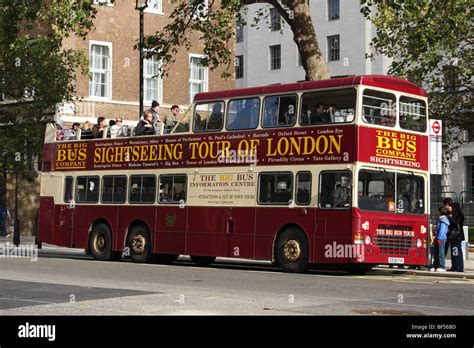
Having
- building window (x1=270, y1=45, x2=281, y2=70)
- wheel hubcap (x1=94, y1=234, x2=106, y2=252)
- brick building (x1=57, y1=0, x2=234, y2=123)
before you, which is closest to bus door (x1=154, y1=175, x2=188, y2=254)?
wheel hubcap (x1=94, y1=234, x2=106, y2=252)

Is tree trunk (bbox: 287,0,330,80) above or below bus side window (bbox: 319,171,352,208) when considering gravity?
above

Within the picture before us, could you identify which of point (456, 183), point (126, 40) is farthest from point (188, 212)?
point (456, 183)

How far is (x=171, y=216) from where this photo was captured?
25453 millimetres

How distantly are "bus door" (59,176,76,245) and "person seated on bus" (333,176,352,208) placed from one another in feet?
32.3

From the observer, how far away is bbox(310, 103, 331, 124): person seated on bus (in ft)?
71.4

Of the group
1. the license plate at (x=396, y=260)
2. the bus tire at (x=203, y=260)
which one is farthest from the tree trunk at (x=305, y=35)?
the license plate at (x=396, y=260)

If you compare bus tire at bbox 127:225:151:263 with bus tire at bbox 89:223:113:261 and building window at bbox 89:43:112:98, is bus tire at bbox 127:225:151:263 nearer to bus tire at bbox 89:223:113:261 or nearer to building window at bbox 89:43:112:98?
bus tire at bbox 89:223:113:261

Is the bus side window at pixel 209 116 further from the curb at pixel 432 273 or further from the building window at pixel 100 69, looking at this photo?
the building window at pixel 100 69

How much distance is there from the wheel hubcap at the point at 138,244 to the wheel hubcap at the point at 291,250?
5.31m

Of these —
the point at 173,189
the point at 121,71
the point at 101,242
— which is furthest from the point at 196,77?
the point at 173,189

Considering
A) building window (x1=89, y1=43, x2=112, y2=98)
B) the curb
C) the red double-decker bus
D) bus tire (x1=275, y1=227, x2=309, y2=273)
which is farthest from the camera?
building window (x1=89, y1=43, x2=112, y2=98)

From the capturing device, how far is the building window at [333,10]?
6725 cm

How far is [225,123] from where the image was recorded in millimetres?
23812
